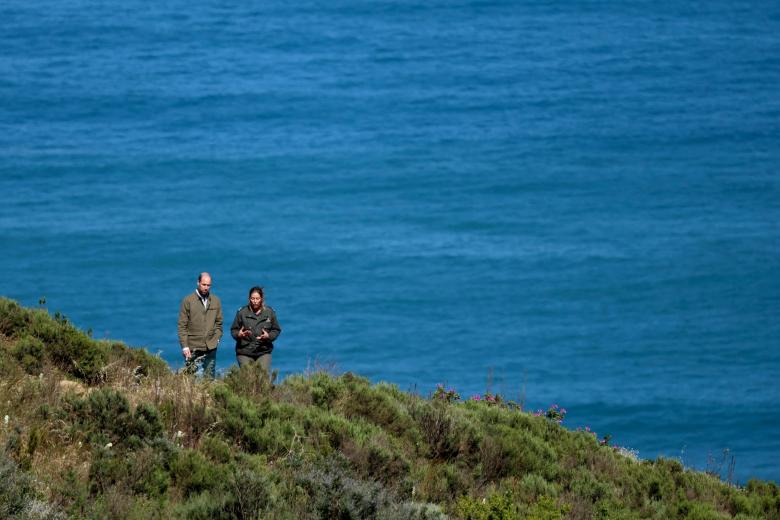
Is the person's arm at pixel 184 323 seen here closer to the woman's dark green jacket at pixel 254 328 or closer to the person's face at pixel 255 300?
the woman's dark green jacket at pixel 254 328

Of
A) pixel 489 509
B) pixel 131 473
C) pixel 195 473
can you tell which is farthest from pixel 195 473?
pixel 489 509

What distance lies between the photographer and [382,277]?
86.1m

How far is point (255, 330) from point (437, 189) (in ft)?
297

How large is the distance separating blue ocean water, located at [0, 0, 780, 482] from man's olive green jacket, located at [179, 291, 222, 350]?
42.2 meters

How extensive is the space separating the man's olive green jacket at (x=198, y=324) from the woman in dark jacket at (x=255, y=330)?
31 centimetres

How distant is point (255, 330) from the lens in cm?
1409

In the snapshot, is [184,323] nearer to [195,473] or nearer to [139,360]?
[139,360]

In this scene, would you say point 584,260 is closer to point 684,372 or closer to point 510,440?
point 684,372

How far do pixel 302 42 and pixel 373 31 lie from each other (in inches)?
258

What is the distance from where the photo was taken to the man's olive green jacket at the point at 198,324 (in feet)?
46.6

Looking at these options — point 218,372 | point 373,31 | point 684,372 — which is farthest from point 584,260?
point 218,372

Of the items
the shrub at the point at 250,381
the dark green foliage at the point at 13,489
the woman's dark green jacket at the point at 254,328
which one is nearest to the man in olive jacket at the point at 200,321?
the woman's dark green jacket at the point at 254,328

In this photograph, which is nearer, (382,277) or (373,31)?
(382,277)

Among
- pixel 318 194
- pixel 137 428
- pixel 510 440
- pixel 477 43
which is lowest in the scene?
pixel 137 428
